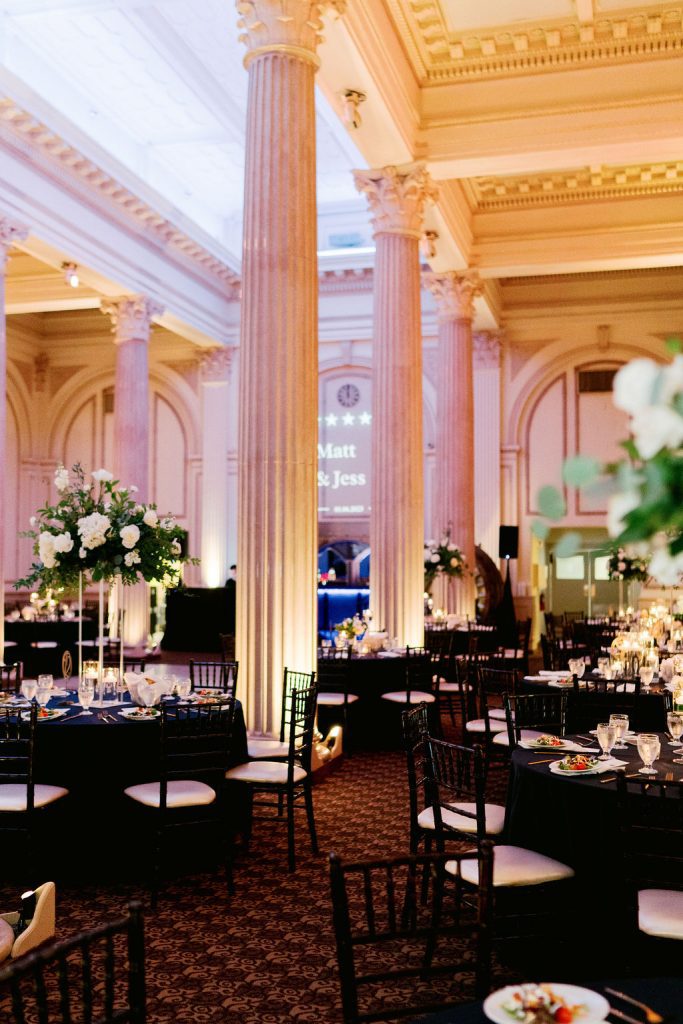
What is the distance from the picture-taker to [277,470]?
21.7ft

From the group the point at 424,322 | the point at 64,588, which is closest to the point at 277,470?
the point at 64,588

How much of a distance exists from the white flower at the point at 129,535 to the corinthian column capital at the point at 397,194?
6201mm

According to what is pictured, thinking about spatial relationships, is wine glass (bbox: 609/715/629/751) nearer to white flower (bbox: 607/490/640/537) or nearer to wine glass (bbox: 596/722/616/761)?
wine glass (bbox: 596/722/616/761)

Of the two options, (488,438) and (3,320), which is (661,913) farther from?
(488,438)

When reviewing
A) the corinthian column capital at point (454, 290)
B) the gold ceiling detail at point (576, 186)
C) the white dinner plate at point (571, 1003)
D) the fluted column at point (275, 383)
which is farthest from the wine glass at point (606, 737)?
the corinthian column capital at point (454, 290)

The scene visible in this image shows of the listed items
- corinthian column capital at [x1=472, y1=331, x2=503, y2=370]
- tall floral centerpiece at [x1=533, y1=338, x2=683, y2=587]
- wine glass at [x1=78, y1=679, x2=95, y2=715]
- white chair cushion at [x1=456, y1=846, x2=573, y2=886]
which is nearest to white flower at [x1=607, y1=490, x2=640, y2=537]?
tall floral centerpiece at [x1=533, y1=338, x2=683, y2=587]

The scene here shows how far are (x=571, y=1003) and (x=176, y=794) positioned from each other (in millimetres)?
3321

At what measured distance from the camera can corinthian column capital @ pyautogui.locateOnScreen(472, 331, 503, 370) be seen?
720 inches

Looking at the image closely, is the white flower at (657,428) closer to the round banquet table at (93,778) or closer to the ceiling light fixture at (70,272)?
the round banquet table at (93,778)

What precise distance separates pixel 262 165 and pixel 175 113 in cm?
793

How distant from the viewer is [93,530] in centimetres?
579

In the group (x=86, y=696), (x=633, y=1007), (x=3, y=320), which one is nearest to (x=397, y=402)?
(x=3, y=320)

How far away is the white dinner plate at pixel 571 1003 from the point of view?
6.21ft

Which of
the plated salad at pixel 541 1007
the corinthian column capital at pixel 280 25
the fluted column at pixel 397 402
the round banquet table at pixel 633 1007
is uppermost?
the corinthian column capital at pixel 280 25
